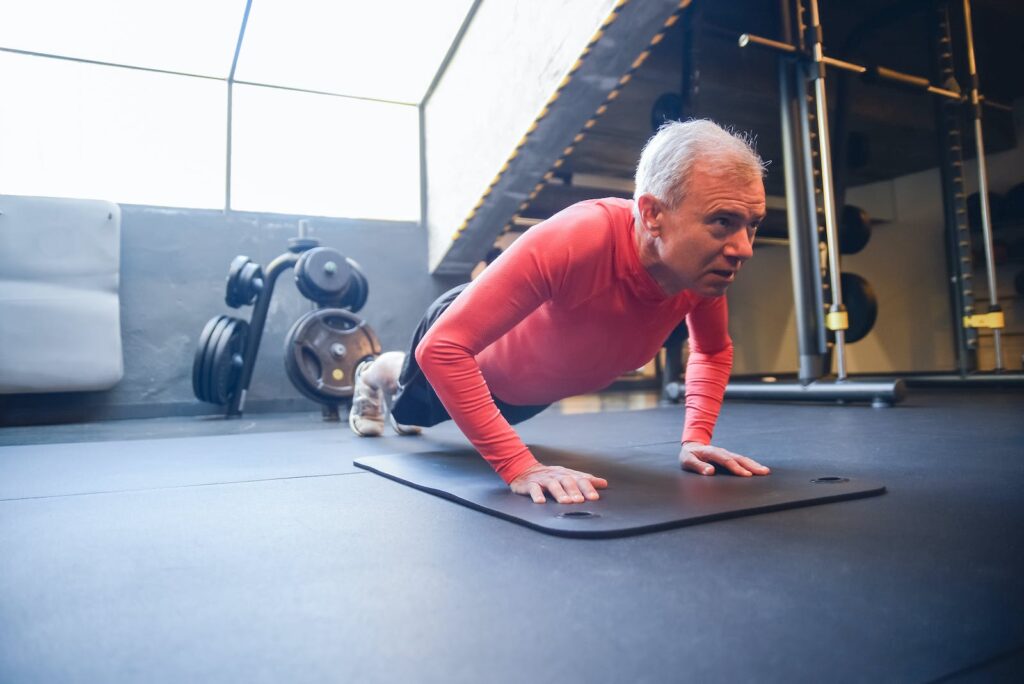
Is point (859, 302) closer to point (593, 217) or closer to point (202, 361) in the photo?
point (593, 217)

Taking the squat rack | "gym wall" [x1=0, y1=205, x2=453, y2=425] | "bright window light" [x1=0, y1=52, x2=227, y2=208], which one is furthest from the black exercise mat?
"bright window light" [x1=0, y1=52, x2=227, y2=208]

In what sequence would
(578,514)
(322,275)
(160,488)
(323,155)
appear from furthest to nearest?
1. (323,155)
2. (322,275)
3. (160,488)
4. (578,514)

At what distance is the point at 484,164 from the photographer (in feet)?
12.5

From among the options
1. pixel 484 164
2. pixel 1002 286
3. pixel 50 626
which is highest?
pixel 484 164

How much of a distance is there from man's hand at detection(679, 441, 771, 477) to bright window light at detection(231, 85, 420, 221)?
11.4 ft

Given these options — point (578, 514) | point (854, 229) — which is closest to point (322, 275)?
point (578, 514)

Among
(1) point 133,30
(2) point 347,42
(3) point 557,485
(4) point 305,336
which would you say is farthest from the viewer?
(2) point 347,42

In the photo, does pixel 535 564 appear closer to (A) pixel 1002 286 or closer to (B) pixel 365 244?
(B) pixel 365 244

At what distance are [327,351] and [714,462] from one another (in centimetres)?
225

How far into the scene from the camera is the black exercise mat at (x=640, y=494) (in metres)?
0.91

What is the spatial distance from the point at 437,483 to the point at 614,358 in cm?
39

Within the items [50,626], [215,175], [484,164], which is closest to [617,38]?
[484,164]

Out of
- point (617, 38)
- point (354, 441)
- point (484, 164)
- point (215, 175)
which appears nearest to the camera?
point (354, 441)

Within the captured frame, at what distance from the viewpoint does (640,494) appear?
1083mm
